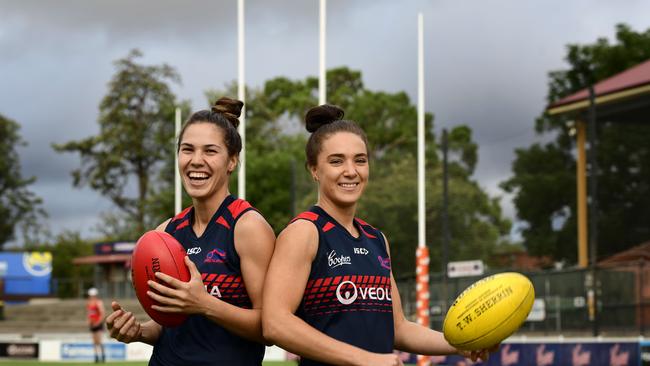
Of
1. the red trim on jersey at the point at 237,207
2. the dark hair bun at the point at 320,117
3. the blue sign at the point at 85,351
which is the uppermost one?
the dark hair bun at the point at 320,117

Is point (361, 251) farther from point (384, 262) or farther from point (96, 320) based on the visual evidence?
point (96, 320)

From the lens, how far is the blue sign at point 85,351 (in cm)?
2658

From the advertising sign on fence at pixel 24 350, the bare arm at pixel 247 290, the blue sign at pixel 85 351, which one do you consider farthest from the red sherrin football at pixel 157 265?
the advertising sign on fence at pixel 24 350

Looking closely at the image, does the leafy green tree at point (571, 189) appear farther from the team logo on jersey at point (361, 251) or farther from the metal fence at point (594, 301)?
the team logo on jersey at point (361, 251)

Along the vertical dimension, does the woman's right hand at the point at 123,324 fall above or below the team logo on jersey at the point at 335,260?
below

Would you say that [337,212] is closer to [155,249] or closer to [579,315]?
[155,249]

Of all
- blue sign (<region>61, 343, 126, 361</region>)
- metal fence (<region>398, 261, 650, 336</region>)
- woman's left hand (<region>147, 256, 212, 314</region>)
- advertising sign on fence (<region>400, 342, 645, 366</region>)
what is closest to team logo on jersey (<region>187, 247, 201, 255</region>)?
woman's left hand (<region>147, 256, 212, 314</region>)

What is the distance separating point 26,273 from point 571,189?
29068 mm

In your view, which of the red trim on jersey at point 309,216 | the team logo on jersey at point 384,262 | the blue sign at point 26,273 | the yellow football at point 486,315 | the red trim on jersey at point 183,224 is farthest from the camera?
the blue sign at point 26,273

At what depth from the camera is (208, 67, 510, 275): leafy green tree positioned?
73.2 ft

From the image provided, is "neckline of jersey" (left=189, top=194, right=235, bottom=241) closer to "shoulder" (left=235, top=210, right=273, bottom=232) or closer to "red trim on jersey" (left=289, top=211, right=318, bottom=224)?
"shoulder" (left=235, top=210, right=273, bottom=232)

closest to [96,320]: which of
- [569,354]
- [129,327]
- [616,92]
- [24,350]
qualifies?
[24,350]

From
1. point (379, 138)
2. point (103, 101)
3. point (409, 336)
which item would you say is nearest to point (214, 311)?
point (409, 336)

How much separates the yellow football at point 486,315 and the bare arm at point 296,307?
22.7 inches
